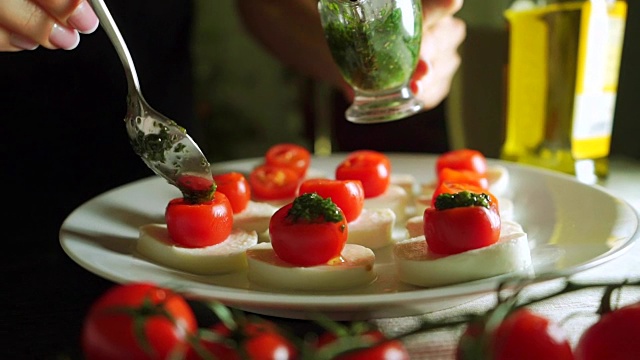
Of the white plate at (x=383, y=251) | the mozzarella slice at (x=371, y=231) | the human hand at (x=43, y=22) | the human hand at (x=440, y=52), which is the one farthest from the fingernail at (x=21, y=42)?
the human hand at (x=440, y=52)

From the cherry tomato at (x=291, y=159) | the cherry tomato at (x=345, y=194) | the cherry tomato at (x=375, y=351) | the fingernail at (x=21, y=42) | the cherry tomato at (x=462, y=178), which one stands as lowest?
the cherry tomato at (x=291, y=159)

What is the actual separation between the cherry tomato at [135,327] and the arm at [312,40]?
0.97 metres

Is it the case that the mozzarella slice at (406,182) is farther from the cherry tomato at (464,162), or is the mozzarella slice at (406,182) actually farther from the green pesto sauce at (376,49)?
the green pesto sauce at (376,49)

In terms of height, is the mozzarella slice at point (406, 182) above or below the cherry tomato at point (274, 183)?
below

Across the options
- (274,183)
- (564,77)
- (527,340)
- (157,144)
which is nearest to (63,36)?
(157,144)

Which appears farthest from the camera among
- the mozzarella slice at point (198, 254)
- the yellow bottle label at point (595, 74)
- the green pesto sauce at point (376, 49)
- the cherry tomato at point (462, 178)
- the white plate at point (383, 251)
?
the yellow bottle label at point (595, 74)

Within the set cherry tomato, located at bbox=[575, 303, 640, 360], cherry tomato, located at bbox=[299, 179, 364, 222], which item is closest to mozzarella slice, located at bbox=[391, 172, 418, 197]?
cherry tomato, located at bbox=[299, 179, 364, 222]

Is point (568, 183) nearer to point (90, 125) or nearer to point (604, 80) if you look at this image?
point (604, 80)

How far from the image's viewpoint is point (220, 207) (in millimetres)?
1068

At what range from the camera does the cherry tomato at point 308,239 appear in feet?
2.99

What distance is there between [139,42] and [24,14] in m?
0.85

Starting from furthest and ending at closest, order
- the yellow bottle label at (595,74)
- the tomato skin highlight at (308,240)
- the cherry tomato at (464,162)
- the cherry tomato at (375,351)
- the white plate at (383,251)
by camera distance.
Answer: the yellow bottle label at (595,74)
the cherry tomato at (464,162)
the tomato skin highlight at (308,240)
the white plate at (383,251)
the cherry tomato at (375,351)

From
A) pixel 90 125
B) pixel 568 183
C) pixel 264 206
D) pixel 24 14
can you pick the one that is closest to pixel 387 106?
pixel 264 206

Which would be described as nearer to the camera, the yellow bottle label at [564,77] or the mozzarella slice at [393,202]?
the mozzarella slice at [393,202]
